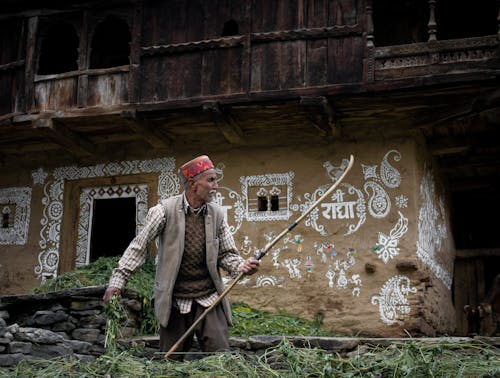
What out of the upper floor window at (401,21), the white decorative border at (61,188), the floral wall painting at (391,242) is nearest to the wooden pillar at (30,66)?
the white decorative border at (61,188)

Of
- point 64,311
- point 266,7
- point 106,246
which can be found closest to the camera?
point 64,311

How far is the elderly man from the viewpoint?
6.45 m

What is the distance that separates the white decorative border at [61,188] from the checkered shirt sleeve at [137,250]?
5082 mm

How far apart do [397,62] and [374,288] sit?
2.80m

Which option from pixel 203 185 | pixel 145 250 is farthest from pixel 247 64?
pixel 145 250

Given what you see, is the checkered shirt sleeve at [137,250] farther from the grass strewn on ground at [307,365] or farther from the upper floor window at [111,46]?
the upper floor window at [111,46]

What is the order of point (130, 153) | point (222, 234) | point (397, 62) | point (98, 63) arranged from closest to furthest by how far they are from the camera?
point (222, 234) → point (397, 62) → point (130, 153) → point (98, 63)

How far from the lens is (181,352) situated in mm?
6188

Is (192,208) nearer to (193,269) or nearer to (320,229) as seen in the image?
(193,269)

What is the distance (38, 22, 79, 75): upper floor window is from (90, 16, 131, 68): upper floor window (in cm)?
36

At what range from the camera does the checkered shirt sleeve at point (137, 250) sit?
21.0 ft

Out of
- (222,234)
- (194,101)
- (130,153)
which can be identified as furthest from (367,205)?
(222,234)

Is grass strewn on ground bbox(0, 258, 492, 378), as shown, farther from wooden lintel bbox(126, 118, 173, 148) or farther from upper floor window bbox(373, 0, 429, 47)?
upper floor window bbox(373, 0, 429, 47)

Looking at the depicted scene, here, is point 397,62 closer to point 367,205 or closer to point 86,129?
point 367,205
